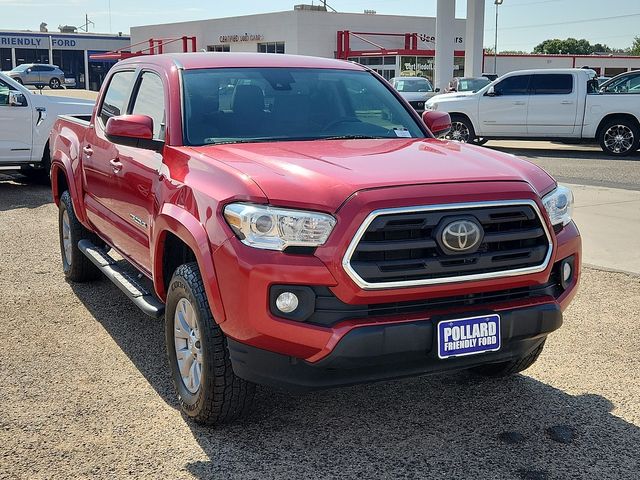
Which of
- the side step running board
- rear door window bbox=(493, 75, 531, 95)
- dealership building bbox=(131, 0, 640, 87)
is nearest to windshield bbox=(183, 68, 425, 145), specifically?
the side step running board

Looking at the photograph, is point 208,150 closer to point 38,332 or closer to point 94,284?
point 38,332

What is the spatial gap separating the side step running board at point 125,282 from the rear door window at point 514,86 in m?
13.8

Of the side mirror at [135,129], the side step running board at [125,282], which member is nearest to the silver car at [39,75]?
the side step running board at [125,282]

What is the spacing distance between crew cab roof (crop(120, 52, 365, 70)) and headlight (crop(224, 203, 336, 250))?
1.85 metres

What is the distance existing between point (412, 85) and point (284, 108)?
23.4 m

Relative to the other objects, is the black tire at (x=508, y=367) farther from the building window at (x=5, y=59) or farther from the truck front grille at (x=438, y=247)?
the building window at (x=5, y=59)

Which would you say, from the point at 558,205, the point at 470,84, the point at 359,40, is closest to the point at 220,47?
the point at 359,40

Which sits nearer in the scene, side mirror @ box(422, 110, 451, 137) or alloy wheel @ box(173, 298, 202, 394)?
alloy wheel @ box(173, 298, 202, 394)

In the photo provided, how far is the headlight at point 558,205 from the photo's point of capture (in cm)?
395

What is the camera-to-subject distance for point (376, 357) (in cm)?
337

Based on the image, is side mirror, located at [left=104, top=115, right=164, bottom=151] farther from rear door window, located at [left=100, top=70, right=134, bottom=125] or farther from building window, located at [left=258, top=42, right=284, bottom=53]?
building window, located at [left=258, top=42, right=284, bottom=53]

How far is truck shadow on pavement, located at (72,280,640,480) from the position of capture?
358 cm

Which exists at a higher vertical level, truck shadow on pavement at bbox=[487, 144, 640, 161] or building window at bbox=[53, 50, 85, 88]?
building window at bbox=[53, 50, 85, 88]

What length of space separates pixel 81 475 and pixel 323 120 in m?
2.50
